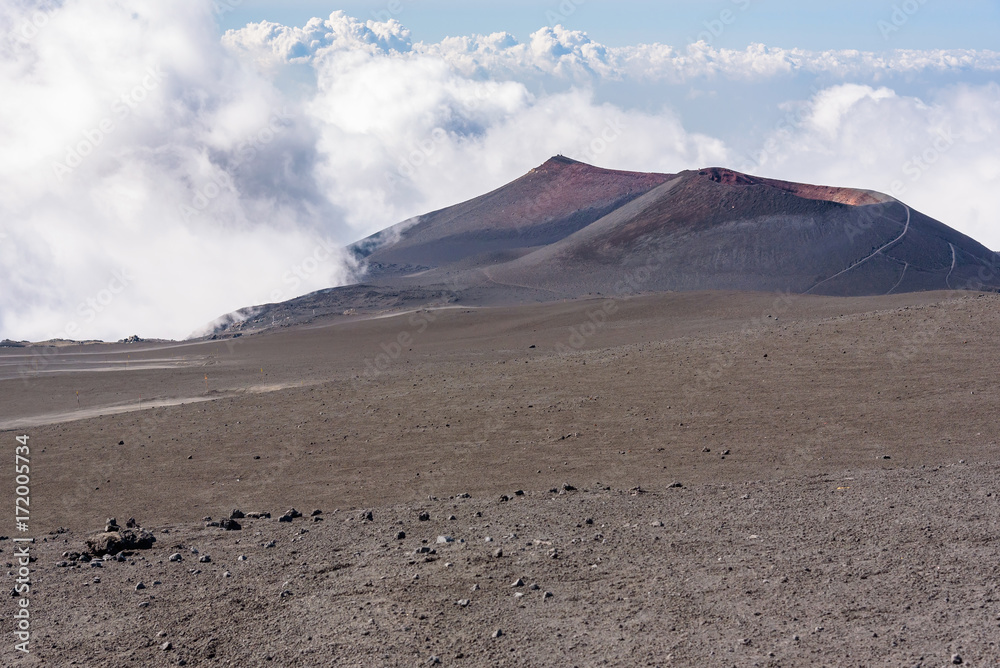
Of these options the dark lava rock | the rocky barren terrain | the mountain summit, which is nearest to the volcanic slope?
the mountain summit

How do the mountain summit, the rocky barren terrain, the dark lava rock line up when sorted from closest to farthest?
the rocky barren terrain < the dark lava rock < the mountain summit

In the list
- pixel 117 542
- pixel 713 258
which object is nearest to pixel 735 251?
pixel 713 258

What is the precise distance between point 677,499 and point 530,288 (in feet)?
148

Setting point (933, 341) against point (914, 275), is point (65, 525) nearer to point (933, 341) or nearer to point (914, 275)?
point (933, 341)

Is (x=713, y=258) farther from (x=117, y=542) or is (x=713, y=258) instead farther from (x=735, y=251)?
(x=117, y=542)

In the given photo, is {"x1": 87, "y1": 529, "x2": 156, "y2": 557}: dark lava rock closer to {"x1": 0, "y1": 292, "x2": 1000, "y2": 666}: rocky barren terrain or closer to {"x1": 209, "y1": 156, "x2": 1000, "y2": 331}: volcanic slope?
{"x1": 0, "y1": 292, "x2": 1000, "y2": 666}: rocky barren terrain

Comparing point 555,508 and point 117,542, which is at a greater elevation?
point 117,542

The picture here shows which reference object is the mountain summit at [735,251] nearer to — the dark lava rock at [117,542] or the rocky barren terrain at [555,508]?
the rocky barren terrain at [555,508]

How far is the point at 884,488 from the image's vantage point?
26.5 feet

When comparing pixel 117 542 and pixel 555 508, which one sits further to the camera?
pixel 555 508

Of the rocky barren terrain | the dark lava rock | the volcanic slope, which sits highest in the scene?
the volcanic slope

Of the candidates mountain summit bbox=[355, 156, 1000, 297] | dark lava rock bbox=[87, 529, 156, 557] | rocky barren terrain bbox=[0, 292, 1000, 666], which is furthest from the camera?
mountain summit bbox=[355, 156, 1000, 297]

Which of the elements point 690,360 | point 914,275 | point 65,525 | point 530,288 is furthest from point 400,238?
point 65,525

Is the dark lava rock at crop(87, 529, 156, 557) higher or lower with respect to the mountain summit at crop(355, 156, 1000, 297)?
lower
